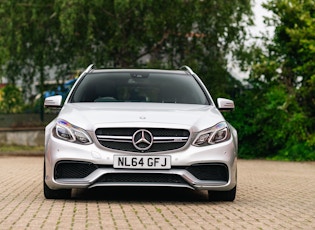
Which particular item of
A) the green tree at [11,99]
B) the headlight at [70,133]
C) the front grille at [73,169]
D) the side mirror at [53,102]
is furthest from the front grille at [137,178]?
the green tree at [11,99]

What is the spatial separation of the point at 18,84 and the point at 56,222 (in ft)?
75.9

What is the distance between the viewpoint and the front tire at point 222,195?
10.9 m

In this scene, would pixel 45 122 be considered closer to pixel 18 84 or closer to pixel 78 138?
pixel 18 84

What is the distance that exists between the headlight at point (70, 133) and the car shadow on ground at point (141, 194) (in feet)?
3.26

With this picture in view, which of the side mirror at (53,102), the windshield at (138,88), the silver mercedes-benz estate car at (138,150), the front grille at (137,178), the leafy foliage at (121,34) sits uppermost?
the leafy foliage at (121,34)

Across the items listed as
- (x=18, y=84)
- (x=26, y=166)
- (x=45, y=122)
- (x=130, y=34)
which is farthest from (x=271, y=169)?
(x=18, y=84)

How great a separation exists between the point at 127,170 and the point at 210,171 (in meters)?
0.95

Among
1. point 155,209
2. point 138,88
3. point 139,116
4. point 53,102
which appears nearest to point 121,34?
point 138,88

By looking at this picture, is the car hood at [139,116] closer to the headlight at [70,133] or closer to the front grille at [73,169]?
the headlight at [70,133]

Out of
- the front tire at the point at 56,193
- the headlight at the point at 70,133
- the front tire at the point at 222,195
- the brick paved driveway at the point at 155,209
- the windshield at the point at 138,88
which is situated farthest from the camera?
the windshield at the point at 138,88

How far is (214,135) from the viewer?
10438 mm

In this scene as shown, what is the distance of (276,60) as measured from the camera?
24875mm

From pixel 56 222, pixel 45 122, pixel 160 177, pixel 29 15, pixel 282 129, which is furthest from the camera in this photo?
pixel 45 122

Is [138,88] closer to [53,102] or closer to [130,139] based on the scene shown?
[53,102]
